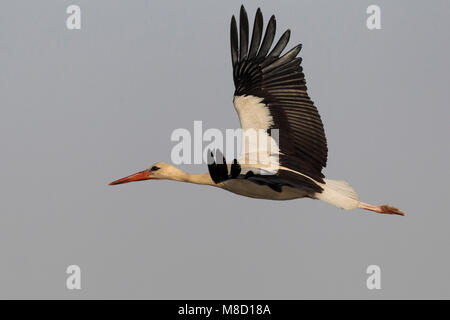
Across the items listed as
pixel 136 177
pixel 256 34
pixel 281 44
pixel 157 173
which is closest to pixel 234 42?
pixel 256 34

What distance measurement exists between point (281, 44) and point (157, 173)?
6.36ft

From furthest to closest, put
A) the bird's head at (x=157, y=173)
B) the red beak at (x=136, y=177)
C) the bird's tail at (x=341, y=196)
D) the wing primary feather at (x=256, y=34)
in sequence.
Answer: the red beak at (x=136, y=177) < the bird's head at (x=157, y=173) < the wing primary feather at (x=256, y=34) < the bird's tail at (x=341, y=196)

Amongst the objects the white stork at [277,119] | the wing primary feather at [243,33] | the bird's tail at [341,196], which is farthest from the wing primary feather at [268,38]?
the bird's tail at [341,196]

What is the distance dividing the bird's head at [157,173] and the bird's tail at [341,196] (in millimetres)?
1566

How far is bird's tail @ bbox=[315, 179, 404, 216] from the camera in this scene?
301 inches

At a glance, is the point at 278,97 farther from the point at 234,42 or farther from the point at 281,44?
the point at 234,42

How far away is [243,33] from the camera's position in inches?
316

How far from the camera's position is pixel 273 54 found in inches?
321

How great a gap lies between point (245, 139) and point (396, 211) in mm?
1904

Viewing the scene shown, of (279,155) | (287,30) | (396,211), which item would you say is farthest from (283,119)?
(396,211)

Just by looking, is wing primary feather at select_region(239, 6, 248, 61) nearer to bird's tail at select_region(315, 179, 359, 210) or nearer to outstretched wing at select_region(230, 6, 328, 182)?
outstretched wing at select_region(230, 6, 328, 182)

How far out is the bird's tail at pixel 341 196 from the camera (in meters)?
7.64

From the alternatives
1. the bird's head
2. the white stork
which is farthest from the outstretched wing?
the bird's head

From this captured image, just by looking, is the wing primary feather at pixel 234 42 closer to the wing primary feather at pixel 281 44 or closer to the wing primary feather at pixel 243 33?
the wing primary feather at pixel 243 33
